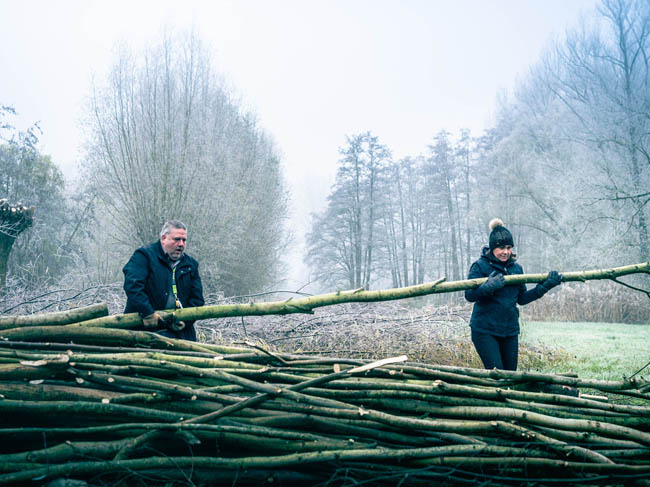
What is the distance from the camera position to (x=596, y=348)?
9.62 m

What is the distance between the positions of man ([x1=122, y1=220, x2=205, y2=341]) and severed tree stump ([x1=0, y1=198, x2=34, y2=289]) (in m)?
6.23

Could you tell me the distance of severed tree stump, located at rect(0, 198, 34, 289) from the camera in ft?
27.0

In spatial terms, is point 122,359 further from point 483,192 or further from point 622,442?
point 483,192

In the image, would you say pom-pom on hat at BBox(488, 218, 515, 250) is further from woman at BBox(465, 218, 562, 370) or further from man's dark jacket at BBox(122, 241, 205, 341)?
man's dark jacket at BBox(122, 241, 205, 341)

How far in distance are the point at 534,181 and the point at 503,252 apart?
1030 inches

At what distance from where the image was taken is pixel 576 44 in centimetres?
2255

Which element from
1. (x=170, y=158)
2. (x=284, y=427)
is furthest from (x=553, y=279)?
(x=170, y=158)

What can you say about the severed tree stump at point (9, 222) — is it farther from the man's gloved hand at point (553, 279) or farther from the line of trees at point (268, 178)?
the man's gloved hand at point (553, 279)

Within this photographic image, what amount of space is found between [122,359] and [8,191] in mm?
17685

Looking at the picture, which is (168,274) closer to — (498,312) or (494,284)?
(494,284)

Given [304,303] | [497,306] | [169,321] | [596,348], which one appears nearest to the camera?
[304,303]

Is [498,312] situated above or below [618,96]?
below

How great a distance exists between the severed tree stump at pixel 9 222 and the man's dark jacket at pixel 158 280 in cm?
623

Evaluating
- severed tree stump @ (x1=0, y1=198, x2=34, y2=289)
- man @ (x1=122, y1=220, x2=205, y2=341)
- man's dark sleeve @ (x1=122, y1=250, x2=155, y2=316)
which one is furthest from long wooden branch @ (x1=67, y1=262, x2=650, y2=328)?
severed tree stump @ (x1=0, y1=198, x2=34, y2=289)
